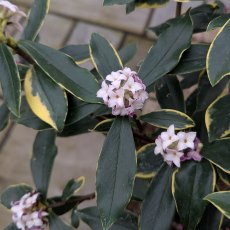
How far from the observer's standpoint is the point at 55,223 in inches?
39.8

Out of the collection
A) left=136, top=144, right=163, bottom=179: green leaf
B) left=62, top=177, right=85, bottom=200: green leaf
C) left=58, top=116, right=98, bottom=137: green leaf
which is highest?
left=58, top=116, right=98, bottom=137: green leaf

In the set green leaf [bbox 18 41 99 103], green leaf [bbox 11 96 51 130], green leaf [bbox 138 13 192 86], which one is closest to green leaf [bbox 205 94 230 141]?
green leaf [bbox 138 13 192 86]

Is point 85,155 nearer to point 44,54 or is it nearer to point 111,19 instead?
point 111,19

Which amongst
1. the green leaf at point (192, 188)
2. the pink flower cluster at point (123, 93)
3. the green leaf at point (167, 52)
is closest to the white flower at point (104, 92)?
the pink flower cluster at point (123, 93)

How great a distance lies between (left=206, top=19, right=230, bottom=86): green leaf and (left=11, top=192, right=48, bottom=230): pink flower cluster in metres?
0.49

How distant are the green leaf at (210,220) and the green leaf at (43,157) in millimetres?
399

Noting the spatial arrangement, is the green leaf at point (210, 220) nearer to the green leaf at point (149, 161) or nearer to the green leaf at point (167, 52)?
the green leaf at point (149, 161)

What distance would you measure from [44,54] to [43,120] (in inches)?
5.2

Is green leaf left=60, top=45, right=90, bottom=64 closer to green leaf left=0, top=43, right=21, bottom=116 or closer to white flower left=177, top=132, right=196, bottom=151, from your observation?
green leaf left=0, top=43, right=21, bottom=116

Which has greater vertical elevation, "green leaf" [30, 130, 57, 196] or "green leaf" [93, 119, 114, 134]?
"green leaf" [93, 119, 114, 134]

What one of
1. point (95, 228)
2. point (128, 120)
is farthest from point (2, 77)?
point (95, 228)

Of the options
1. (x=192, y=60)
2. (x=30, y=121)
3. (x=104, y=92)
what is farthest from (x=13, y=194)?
(x=192, y=60)

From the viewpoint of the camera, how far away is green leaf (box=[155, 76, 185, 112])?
1012 mm

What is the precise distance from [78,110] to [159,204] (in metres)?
0.25
